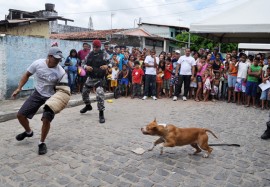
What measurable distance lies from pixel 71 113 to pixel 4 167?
3.80 m

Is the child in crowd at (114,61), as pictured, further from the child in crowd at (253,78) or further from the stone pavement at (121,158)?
the child in crowd at (253,78)

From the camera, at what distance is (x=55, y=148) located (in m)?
4.76

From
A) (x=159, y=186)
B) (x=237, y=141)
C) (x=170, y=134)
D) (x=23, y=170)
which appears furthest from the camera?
(x=237, y=141)

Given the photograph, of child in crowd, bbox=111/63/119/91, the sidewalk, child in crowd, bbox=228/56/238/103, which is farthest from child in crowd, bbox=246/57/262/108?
the sidewalk

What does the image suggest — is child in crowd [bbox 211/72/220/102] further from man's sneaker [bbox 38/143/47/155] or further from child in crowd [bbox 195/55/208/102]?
man's sneaker [bbox 38/143/47/155]

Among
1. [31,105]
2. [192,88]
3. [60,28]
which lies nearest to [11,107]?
[31,105]

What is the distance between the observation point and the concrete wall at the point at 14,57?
342 inches

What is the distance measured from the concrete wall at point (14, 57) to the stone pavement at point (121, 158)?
9.08ft

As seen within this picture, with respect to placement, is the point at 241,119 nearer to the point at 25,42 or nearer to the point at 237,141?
the point at 237,141

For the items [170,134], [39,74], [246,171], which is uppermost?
[39,74]

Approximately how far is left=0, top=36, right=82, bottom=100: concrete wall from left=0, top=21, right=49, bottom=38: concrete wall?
6719mm

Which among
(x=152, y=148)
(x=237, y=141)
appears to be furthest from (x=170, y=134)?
(x=237, y=141)

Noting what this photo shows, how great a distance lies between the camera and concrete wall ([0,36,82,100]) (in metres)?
8.69

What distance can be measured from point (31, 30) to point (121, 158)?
14.8 metres
